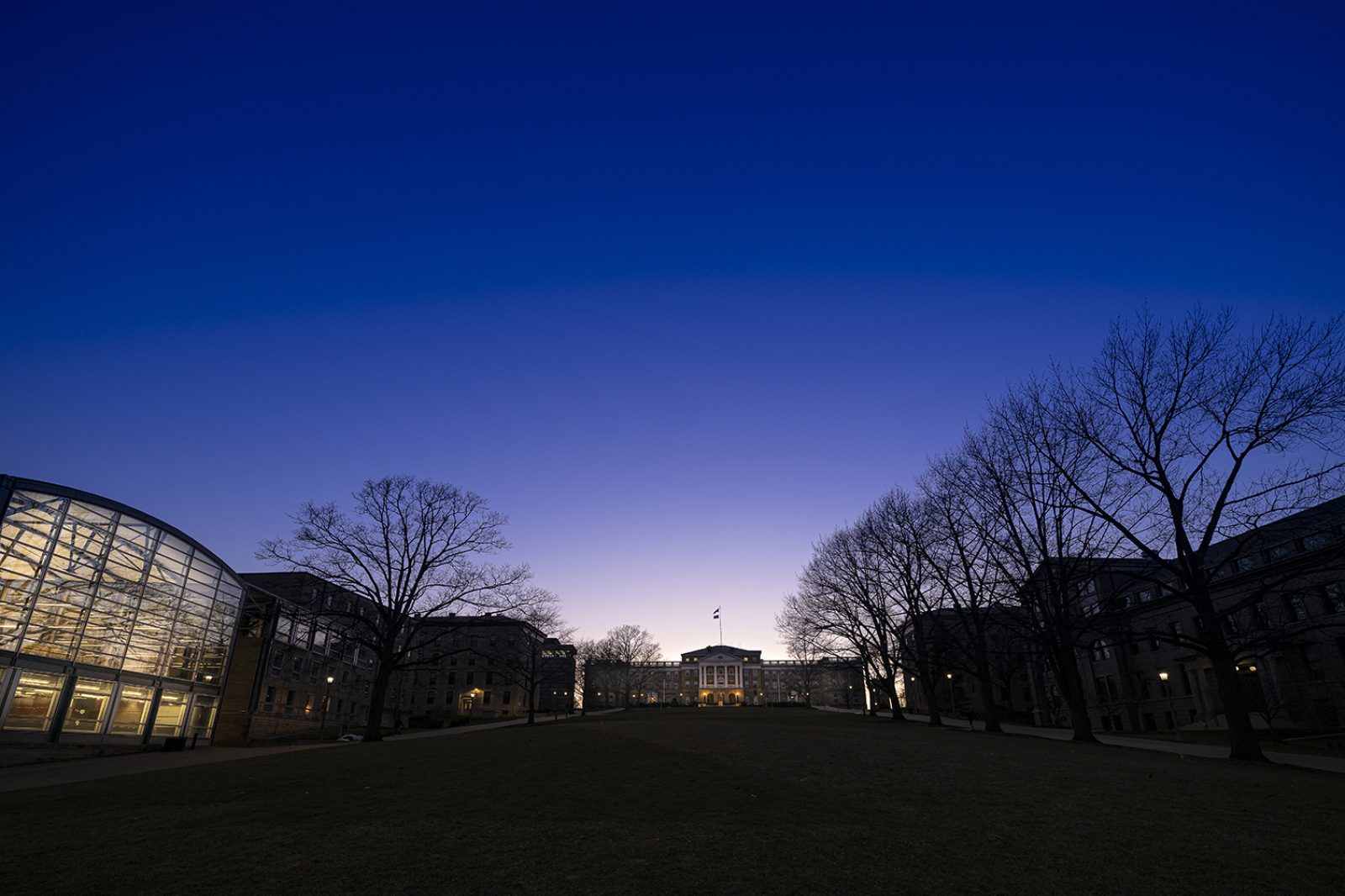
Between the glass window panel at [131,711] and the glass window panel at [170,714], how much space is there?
92cm

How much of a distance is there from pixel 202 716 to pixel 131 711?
686cm

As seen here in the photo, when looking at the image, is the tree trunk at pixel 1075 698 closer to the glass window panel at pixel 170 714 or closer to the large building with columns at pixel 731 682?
the glass window panel at pixel 170 714

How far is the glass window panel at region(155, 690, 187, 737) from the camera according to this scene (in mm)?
35625

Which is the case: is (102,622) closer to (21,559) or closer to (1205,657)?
(21,559)

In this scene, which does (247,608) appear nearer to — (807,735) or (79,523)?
(79,523)

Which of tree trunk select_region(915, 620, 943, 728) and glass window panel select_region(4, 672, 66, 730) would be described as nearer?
glass window panel select_region(4, 672, 66, 730)

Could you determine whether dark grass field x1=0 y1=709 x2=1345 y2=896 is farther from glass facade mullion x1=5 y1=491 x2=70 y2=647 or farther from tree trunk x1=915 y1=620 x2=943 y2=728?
tree trunk x1=915 y1=620 x2=943 y2=728

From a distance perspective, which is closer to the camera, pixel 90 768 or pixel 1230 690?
pixel 1230 690

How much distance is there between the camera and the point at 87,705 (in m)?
30.6

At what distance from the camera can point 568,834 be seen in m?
8.85

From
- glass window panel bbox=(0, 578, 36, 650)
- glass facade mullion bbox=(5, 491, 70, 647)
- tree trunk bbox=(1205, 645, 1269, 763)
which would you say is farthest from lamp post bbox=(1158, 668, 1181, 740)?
glass window panel bbox=(0, 578, 36, 650)

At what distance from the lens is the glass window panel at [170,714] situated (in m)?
35.6

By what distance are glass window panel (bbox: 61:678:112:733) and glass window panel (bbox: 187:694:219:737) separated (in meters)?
7.25

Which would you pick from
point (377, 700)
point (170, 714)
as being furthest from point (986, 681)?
point (170, 714)
